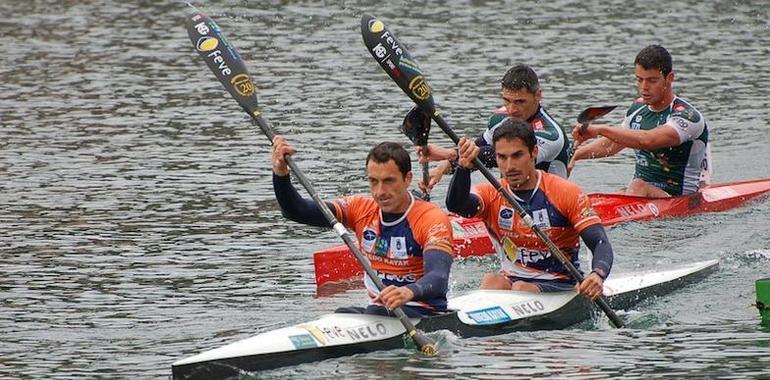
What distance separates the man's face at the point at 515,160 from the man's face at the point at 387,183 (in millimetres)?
1016

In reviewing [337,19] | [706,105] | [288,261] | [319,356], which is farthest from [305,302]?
[337,19]

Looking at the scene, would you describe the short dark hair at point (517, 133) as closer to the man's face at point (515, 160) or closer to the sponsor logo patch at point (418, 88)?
the man's face at point (515, 160)

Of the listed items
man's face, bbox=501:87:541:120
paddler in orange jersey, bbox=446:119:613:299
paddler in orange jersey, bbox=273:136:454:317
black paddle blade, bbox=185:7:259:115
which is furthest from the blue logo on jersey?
man's face, bbox=501:87:541:120

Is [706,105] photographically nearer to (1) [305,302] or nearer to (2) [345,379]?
(1) [305,302]

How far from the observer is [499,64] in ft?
94.0

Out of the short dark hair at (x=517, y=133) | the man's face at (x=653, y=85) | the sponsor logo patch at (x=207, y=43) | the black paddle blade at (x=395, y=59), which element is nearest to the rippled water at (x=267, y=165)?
the man's face at (x=653, y=85)

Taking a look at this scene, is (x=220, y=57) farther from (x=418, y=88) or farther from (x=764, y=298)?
(x=764, y=298)

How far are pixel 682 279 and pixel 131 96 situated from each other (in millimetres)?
13026

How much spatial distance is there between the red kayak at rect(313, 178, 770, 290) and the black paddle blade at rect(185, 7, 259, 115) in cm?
218

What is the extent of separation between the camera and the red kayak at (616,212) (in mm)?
15438

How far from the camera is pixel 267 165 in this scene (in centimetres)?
2139

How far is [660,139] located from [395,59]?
432cm

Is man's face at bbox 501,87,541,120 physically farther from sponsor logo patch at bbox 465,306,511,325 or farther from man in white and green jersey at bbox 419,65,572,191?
sponsor logo patch at bbox 465,306,511,325

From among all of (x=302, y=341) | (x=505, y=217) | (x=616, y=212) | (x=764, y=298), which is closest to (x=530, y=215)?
(x=505, y=217)
